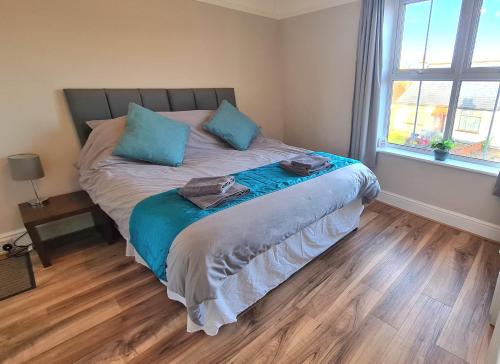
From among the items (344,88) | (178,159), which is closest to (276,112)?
(344,88)

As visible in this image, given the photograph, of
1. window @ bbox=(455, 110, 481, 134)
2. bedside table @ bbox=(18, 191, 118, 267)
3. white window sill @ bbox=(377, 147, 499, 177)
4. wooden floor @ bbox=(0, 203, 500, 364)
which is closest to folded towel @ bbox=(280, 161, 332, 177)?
wooden floor @ bbox=(0, 203, 500, 364)

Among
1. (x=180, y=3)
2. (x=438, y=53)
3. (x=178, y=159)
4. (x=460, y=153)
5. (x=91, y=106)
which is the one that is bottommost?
(x=460, y=153)

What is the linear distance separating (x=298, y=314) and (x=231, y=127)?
187 cm

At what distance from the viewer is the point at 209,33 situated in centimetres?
310

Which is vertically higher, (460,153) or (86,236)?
(460,153)

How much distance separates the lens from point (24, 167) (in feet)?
6.82

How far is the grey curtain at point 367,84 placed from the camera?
2.66 m

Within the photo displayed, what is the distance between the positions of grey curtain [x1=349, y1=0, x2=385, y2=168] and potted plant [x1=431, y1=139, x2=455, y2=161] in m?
0.56

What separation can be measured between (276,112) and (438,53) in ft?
6.55

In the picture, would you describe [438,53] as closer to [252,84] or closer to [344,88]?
[344,88]

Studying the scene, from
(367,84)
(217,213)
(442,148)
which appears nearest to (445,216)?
(442,148)

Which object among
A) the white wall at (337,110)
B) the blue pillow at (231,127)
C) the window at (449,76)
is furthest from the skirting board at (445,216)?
the blue pillow at (231,127)

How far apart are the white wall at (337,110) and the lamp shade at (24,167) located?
3.00m

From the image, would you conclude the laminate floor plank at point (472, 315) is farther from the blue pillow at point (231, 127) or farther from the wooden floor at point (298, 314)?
the blue pillow at point (231, 127)
